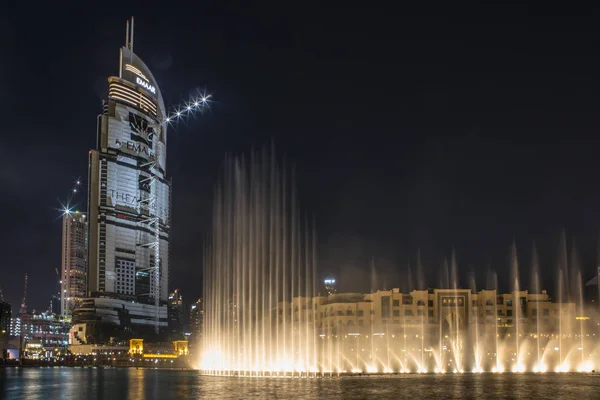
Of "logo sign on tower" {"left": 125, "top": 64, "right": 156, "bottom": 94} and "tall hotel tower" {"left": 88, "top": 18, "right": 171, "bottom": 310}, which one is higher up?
"logo sign on tower" {"left": 125, "top": 64, "right": 156, "bottom": 94}

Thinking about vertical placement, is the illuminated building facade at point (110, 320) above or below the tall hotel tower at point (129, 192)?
below

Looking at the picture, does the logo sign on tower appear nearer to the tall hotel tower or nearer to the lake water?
the tall hotel tower

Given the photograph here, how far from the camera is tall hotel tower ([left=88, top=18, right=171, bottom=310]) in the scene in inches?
6658

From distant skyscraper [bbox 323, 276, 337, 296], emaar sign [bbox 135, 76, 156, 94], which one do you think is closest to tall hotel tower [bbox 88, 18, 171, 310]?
emaar sign [bbox 135, 76, 156, 94]

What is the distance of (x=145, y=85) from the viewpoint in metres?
186

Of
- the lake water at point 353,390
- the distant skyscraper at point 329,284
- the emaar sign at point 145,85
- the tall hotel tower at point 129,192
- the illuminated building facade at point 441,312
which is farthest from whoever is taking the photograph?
the emaar sign at point 145,85

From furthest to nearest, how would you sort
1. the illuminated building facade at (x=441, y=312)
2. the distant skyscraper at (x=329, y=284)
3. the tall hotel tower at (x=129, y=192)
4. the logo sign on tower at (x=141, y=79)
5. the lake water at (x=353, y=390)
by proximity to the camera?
the logo sign on tower at (x=141, y=79) → the tall hotel tower at (x=129, y=192) → the distant skyscraper at (x=329, y=284) → the illuminated building facade at (x=441, y=312) → the lake water at (x=353, y=390)

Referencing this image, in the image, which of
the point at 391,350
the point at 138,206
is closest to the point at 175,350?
the point at 138,206

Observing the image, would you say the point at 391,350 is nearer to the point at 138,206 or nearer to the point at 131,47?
the point at 138,206

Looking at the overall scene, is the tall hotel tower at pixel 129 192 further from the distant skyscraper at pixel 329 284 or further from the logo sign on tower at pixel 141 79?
the distant skyscraper at pixel 329 284

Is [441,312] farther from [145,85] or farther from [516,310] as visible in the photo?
[145,85]

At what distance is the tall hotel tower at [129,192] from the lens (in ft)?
555

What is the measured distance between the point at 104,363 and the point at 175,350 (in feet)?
66.7

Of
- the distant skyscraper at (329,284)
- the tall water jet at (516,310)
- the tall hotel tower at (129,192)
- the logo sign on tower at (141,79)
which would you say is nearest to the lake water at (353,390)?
the tall water jet at (516,310)
